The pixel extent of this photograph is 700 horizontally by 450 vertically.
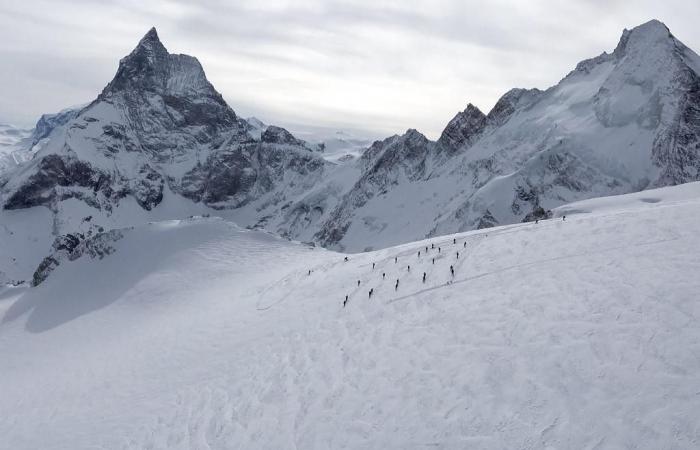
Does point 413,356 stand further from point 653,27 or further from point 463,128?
point 463,128

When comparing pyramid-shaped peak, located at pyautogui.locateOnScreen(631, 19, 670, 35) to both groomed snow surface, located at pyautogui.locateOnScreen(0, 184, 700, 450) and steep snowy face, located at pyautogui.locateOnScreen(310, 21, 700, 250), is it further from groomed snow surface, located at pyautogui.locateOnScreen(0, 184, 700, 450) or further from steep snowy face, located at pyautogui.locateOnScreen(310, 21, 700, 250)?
groomed snow surface, located at pyautogui.locateOnScreen(0, 184, 700, 450)

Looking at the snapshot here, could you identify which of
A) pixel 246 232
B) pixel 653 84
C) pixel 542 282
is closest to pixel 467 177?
pixel 653 84

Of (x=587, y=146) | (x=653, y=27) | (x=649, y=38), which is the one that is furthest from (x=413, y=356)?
(x=653, y=27)

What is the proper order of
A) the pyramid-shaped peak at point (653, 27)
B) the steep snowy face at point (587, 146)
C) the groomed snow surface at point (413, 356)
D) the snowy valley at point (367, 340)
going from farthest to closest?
the pyramid-shaped peak at point (653, 27) → the steep snowy face at point (587, 146) → the snowy valley at point (367, 340) → the groomed snow surface at point (413, 356)

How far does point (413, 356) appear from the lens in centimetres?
1902

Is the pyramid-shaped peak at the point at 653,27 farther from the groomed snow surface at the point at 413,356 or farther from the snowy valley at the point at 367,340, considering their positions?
the groomed snow surface at the point at 413,356

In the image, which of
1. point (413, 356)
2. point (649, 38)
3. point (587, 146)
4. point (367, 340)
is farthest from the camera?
point (649, 38)

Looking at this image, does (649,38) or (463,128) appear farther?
(463,128)

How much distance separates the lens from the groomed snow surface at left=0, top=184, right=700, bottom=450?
1417cm

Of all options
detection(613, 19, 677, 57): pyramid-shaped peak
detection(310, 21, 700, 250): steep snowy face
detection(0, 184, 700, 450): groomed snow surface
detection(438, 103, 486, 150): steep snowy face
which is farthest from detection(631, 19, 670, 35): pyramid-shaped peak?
detection(0, 184, 700, 450): groomed snow surface

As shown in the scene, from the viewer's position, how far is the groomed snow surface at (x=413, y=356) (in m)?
14.2

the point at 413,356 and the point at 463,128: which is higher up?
the point at 463,128

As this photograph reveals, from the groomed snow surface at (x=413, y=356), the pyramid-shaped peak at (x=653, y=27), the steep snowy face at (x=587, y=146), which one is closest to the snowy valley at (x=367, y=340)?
the groomed snow surface at (x=413, y=356)

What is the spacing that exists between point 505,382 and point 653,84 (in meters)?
137
